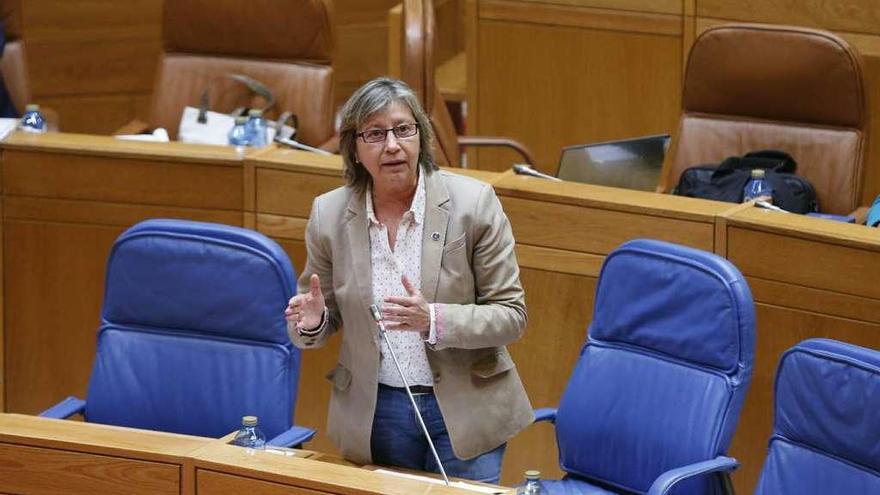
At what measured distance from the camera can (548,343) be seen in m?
3.68

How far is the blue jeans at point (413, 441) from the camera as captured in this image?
9.27 ft

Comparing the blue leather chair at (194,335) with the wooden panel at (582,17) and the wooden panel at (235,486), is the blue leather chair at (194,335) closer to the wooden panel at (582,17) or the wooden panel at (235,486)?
the wooden panel at (235,486)

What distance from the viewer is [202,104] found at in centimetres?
468

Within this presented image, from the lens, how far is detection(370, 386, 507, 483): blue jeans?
9.27ft

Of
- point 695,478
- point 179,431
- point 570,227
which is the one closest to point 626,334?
point 695,478

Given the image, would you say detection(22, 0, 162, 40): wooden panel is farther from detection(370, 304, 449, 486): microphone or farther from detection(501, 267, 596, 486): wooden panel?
detection(370, 304, 449, 486): microphone

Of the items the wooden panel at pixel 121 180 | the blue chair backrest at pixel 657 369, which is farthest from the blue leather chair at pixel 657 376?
the wooden panel at pixel 121 180

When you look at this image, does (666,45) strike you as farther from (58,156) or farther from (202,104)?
(58,156)

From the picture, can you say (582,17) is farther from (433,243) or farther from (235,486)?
(235,486)

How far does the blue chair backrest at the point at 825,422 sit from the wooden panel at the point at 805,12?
2359 mm

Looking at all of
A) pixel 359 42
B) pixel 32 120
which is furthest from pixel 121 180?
pixel 359 42

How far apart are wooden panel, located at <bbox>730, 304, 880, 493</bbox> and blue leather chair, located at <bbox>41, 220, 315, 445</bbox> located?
3.35 ft

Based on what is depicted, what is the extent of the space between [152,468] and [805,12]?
2940 mm

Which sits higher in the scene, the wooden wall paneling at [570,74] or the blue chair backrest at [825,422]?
the wooden wall paneling at [570,74]
